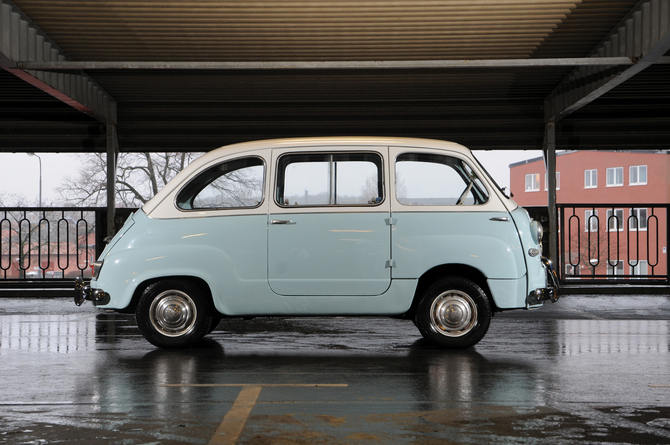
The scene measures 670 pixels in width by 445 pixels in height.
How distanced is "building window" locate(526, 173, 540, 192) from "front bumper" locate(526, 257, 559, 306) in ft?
197

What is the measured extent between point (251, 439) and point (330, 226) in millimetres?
3176

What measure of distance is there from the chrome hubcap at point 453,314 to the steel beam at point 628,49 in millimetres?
4844

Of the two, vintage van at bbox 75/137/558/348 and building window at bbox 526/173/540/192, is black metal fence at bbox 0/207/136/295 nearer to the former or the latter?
vintage van at bbox 75/137/558/348

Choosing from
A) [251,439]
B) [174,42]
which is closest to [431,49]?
[174,42]

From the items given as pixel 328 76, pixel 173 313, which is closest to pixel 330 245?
pixel 173 313

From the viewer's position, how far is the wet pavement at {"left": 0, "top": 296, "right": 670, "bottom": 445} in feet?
13.5

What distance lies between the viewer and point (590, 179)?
59.1m

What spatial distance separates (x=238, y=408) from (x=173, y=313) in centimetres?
257

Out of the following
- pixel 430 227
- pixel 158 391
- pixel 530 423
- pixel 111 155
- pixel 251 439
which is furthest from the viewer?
pixel 111 155

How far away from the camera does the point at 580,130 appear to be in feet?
49.9

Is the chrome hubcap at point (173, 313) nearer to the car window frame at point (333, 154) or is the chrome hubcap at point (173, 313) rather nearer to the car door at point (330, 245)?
the car door at point (330, 245)

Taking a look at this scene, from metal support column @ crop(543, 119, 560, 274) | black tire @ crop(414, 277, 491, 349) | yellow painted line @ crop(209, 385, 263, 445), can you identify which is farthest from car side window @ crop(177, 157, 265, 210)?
A: metal support column @ crop(543, 119, 560, 274)

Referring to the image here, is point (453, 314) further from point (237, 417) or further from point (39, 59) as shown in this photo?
point (39, 59)

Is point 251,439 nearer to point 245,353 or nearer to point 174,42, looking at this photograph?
point 245,353
